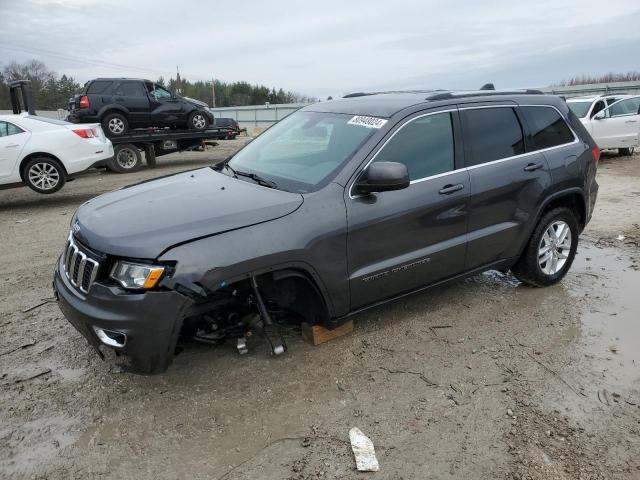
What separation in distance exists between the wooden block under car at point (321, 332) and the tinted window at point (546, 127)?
91.1 inches

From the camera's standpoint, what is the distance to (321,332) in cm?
366

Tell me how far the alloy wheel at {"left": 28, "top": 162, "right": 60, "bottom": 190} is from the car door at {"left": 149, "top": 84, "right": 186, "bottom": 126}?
560 cm

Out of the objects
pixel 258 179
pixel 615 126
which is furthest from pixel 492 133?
pixel 615 126

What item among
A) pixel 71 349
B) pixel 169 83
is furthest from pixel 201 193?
pixel 169 83

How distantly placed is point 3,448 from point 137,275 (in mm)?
1176

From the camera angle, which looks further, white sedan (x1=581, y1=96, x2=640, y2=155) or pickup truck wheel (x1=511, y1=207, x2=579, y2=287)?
white sedan (x1=581, y1=96, x2=640, y2=155)

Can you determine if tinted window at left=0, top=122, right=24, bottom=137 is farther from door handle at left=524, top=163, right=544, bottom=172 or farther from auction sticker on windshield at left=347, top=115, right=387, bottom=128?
door handle at left=524, top=163, right=544, bottom=172

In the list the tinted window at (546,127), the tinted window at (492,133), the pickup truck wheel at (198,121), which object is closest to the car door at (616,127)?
the tinted window at (546,127)

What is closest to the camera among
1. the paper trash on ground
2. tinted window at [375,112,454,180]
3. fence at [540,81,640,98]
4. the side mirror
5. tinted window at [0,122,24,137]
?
the paper trash on ground

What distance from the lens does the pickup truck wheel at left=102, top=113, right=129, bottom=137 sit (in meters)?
13.4

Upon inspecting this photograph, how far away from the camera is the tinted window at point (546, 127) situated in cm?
441

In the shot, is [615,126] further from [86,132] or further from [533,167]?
[86,132]

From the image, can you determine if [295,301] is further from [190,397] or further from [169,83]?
[169,83]

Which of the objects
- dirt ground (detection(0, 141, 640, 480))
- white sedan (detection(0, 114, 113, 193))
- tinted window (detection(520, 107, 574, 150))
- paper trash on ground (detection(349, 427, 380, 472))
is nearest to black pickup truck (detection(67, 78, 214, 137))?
white sedan (detection(0, 114, 113, 193))
